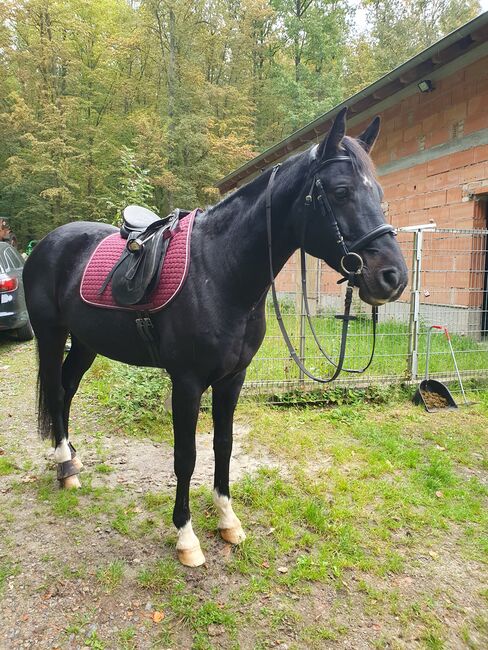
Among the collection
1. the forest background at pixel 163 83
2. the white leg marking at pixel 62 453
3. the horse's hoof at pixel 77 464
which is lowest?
the horse's hoof at pixel 77 464

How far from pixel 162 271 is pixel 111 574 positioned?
153cm

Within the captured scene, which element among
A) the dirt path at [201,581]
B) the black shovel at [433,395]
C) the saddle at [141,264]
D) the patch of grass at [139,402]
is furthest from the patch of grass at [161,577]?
the black shovel at [433,395]

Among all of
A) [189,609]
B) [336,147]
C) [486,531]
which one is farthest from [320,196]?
[486,531]

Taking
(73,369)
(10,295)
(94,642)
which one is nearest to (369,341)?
(73,369)

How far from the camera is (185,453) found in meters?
2.04

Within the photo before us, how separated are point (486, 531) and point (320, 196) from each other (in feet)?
7.22

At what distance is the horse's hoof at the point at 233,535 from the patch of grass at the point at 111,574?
1.78 feet

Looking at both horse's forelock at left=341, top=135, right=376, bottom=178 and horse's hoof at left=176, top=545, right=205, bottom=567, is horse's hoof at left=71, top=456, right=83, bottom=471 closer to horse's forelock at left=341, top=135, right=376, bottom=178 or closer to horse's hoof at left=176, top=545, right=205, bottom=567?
horse's hoof at left=176, top=545, right=205, bottom=567

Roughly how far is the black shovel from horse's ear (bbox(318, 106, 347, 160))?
10.9 ft

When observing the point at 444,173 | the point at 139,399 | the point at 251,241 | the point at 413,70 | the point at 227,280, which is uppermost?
the point at 413,70

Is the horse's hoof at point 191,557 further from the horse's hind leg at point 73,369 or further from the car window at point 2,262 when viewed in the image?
the car window at point 2,262

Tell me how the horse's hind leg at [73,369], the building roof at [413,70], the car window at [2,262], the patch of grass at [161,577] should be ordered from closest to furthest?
the patch of grass at [161,577]
the horse's hind leg at [73,369]
the building roof at [413,70]
the car window at [2,262]

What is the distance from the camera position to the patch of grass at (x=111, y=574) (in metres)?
1.95

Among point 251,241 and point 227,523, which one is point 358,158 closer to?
point 251,241
